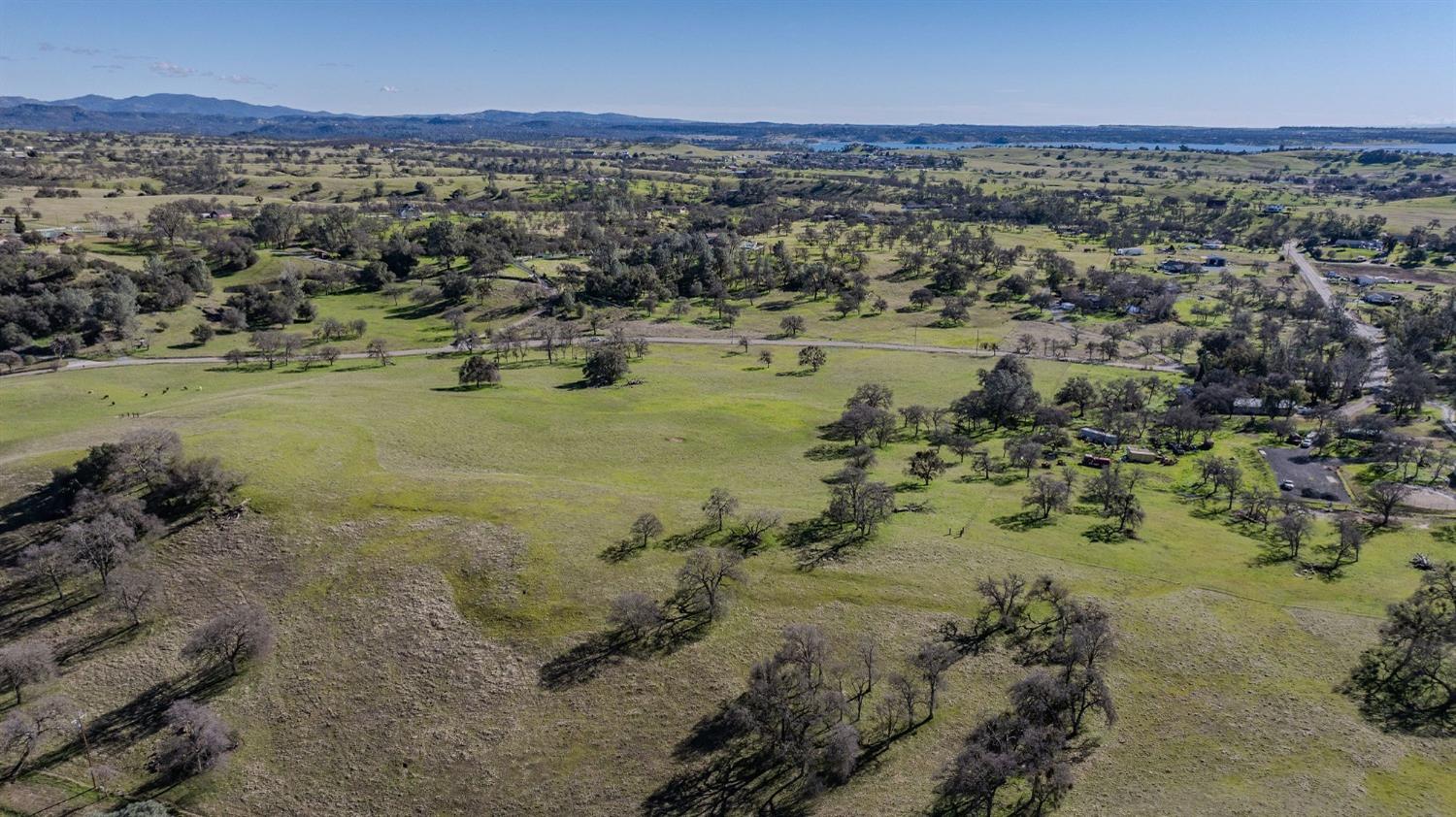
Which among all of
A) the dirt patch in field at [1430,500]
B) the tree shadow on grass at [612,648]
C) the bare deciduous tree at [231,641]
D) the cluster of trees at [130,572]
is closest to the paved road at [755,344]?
the dirt patch in field at [1430,500]

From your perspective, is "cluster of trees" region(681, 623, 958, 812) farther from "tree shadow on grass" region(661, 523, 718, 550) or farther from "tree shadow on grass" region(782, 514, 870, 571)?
"tree shadow on grass" region(661, 523, 718, 550)

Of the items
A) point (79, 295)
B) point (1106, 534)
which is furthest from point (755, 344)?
point (79, 295)

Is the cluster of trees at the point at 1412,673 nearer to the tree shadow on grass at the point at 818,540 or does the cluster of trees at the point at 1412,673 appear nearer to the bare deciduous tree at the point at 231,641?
the tree shadow on grass at the point at 818,540

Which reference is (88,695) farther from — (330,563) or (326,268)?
(326,268)

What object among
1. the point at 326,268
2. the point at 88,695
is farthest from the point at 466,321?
the point at 88,695

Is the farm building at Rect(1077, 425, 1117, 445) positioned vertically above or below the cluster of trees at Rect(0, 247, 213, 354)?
below

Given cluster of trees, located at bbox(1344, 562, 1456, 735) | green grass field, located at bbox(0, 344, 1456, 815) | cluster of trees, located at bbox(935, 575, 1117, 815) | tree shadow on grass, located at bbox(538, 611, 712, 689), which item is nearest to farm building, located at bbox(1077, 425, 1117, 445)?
green grass field, located at bbox(0, 344, 1456, 815)
